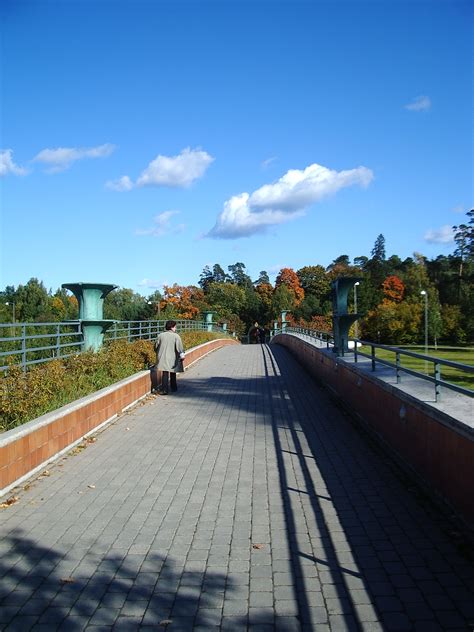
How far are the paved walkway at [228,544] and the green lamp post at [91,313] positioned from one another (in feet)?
13.4

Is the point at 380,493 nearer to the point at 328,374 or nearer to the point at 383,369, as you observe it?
the point at 383,369

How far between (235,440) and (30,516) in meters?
3.66

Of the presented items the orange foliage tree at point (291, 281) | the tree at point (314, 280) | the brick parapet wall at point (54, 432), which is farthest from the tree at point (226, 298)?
the brick parapet wall at point (54, 432)

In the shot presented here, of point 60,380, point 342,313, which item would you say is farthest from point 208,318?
point 60,380

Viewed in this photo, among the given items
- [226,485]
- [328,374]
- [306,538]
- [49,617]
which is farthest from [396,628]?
[328,374]

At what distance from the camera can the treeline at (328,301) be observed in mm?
70062

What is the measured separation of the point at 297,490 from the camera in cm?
610

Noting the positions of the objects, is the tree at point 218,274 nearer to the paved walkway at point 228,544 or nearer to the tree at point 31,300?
the tree at point 31,300

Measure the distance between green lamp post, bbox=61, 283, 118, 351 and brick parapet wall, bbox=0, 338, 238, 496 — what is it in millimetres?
1560

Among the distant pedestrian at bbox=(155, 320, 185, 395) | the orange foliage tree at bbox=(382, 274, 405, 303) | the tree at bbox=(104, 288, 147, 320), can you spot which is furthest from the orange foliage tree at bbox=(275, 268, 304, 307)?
the distant pedestrian at bbox=(155, 320, 185, 395)

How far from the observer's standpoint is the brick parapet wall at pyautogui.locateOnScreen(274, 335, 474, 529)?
16.0ft

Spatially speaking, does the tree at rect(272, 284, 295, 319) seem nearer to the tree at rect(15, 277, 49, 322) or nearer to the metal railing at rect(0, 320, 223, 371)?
the tree at rect(15, 277, 49, 322)

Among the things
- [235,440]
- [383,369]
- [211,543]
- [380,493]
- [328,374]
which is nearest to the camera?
[211,543]

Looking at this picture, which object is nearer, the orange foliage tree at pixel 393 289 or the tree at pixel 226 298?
the orange foliage tree at pixel 393 289
